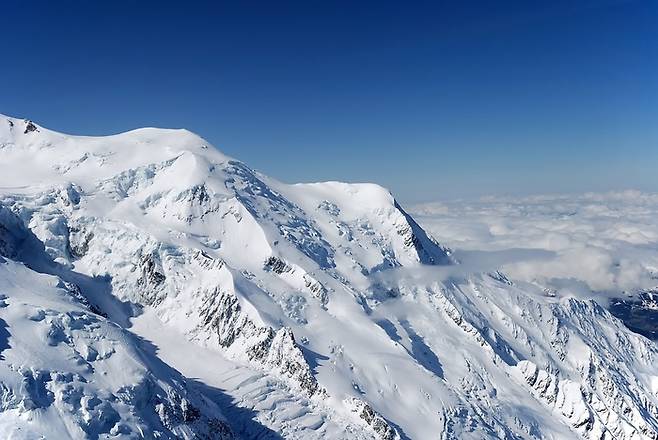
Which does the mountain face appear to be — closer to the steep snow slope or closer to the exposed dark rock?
the steep snow slope

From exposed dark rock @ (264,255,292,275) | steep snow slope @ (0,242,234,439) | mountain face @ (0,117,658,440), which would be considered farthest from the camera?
exposed dark rock @ (264,255,292,275)

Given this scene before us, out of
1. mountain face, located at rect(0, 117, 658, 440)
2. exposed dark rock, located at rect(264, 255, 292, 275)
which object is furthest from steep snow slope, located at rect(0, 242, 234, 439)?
exposed dark rock, located at rect(264, 255, 292, 275)

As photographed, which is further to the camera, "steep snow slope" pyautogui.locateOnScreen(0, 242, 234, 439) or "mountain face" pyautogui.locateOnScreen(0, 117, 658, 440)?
"mountain face" pyautogui.locateOnScreen(0, 117, 658, 440)

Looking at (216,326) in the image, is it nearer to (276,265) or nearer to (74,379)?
(276,265)

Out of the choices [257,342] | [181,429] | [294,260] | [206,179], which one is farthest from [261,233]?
[181,429]

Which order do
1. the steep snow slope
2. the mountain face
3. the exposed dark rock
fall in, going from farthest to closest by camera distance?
the exposed dark rock
the mountain face
the steep snow slope

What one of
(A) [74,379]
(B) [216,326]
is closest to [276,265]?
(B) [216,326]

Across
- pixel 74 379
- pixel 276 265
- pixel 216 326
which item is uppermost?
pixel 276 265

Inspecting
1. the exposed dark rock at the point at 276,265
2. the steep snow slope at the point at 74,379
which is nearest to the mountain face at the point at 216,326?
the steep snow slope at the point at 74,379
